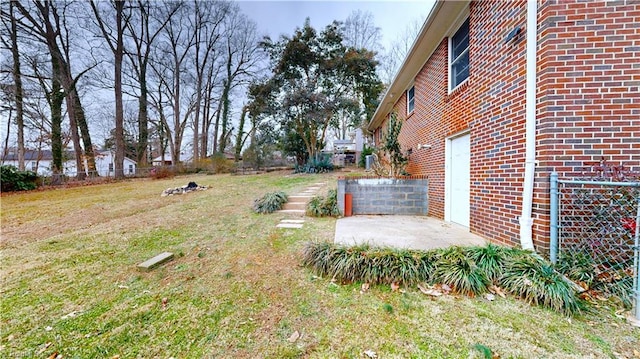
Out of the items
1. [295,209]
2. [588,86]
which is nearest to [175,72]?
[295,209]

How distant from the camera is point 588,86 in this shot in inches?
113

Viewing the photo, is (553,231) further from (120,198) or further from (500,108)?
(120,198)

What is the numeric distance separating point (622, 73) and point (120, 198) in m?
12.8

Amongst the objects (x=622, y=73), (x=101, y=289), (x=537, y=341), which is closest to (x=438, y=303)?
(x=537, y=341)

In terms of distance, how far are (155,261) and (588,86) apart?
604cm

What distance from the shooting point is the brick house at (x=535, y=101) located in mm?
2826

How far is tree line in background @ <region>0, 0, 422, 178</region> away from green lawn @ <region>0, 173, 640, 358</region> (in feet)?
44.6

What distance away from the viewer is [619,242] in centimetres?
275

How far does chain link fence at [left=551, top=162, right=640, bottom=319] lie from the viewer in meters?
2.59

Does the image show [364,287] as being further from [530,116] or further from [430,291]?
[530,116]

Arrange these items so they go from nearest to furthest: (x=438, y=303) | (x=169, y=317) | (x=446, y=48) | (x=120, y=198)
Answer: (x=169, y=317) < (x=438, y=303) < (x=446, y=48) < (x=120, y=198)

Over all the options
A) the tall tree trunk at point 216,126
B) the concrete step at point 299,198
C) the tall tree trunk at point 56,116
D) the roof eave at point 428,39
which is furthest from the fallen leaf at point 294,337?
the tall tree trunk at point 216,126

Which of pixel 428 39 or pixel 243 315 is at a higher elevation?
pixel 428 39

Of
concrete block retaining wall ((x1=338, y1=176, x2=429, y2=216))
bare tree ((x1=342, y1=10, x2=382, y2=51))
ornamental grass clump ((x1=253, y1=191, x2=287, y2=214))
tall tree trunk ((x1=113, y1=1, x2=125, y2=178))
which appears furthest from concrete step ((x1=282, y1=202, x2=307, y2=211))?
bare tree ((x1=342, y1=10, x2=382, y2=51))
